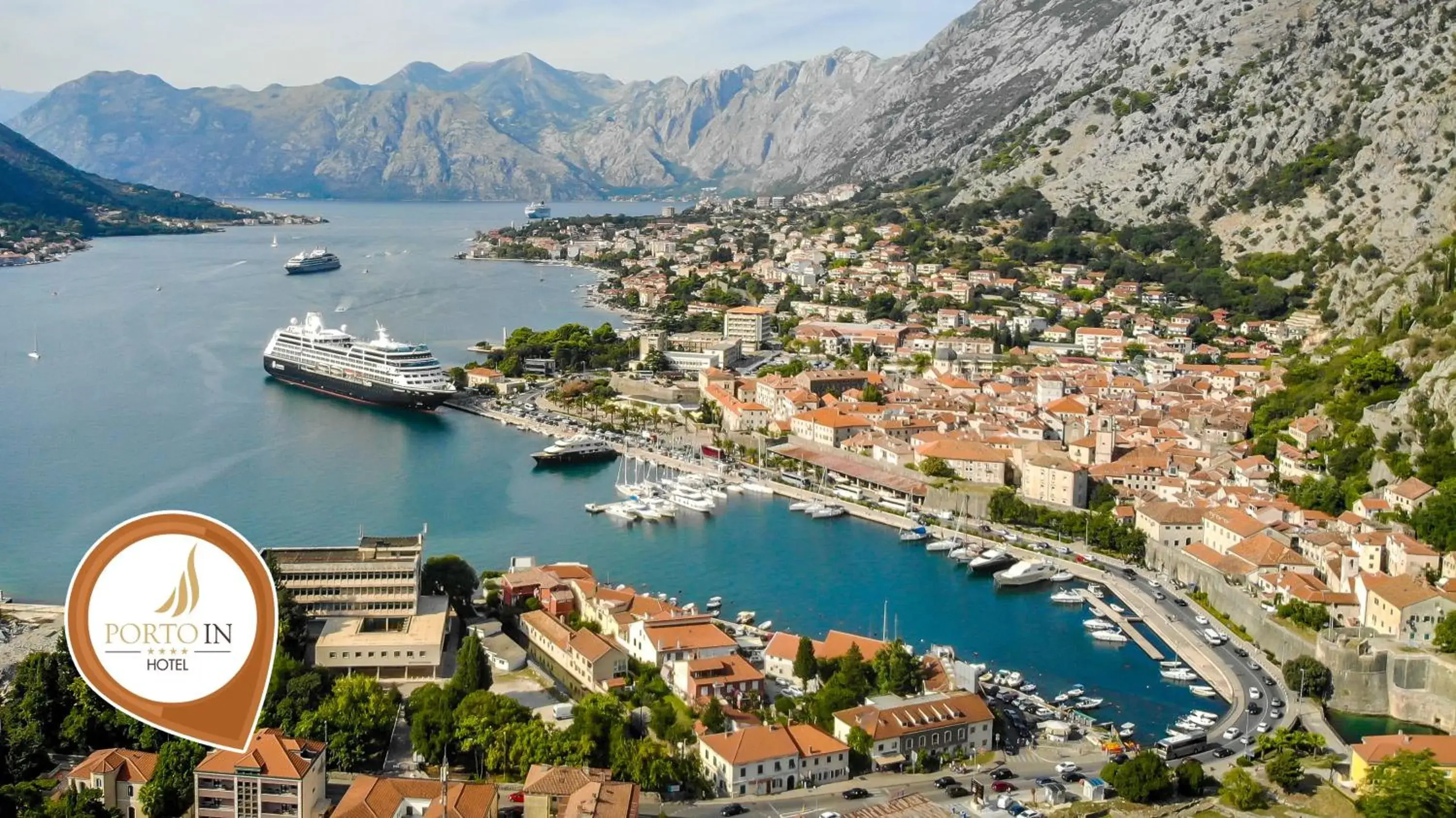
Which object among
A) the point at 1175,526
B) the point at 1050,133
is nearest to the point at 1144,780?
the point at 1175,526

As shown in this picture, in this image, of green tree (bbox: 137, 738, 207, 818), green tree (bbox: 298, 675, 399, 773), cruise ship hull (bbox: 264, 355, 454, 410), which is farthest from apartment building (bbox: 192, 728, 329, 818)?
cruise ship hull (bbox: 264, 355, 454, 410)

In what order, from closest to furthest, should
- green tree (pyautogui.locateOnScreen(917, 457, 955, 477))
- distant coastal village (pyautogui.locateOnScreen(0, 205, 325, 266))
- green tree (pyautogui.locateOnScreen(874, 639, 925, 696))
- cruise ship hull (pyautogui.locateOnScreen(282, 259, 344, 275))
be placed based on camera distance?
1. green tree (pyautogui.locateOnScreen(874, 639, 925, 696))
2. green tree (pyautogui.locateOnScreen(917, 457, 955, 477))
3. cruise ship hull (pyautogui.locateOnScreen(282, 259, 344, 275))
4. distant coastal village (pyautogui.locateOnScreen(0, 205, 325, 266))

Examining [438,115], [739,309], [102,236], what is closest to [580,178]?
[438,115]

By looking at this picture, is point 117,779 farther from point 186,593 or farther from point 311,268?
point 311,268

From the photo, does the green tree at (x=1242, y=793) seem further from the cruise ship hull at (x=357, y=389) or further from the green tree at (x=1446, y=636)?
the cruise ship hull at (x=357, y=389)

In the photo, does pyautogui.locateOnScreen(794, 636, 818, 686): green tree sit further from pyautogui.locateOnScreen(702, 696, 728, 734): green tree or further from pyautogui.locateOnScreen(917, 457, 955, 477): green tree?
pyautogui.locateOnScreen(917, 457, 955, 477): green tree

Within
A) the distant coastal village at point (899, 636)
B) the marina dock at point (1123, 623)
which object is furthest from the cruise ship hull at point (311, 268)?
the marina dock at point (1123, 623)
